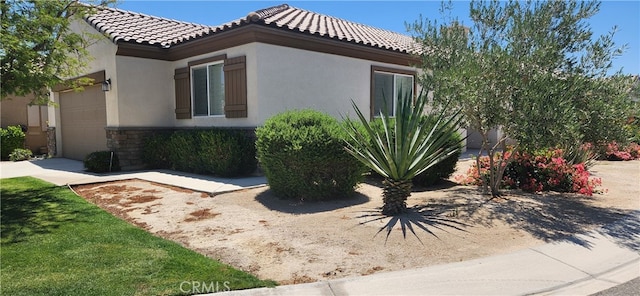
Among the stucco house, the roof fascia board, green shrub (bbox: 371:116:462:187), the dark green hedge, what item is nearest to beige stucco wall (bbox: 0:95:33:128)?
the stucco house

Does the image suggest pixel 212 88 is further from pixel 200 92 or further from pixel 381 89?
→ pixel 381 89

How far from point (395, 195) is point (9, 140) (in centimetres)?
1699

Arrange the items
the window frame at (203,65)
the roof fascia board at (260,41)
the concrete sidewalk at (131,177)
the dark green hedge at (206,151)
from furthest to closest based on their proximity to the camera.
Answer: the window frame at (203,65)
the dark green hedge at (206,151)
the roof fascia board at (260,41)
the concrete sidewalk at (131,177)

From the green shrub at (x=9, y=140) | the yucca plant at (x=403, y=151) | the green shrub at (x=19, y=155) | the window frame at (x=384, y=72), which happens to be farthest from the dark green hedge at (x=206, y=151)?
the green shrub at (x=9, y=140)

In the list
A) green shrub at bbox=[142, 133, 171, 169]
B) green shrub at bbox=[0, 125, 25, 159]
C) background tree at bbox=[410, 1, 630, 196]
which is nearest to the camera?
background tree at bbox=[410, 1, 630, 196]

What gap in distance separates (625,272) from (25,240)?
7014 mm

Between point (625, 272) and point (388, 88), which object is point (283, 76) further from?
point (625, 272)

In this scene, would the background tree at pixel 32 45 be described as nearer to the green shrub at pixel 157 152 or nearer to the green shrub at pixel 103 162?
the green shrub at pixel 103 162

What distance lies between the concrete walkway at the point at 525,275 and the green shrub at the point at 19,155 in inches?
653

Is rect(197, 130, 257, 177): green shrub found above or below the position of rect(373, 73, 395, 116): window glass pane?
below

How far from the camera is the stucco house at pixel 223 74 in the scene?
33.5ft

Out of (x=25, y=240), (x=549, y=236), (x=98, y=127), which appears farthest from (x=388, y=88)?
(x=25, y=240)

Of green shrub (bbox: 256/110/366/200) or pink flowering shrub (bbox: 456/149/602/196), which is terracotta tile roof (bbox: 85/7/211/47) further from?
pink flowering shrub (bbox: 456/149/602/196)

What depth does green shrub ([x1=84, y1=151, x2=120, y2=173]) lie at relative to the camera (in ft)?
38.1
